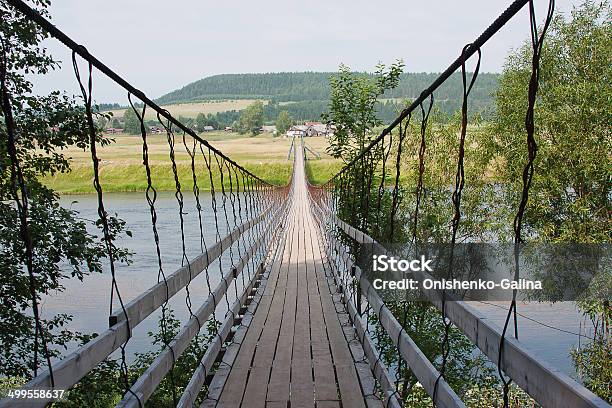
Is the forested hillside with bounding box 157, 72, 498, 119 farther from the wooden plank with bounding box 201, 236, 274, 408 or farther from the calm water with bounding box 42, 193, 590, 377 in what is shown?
the wooden plank with bounding box 201, 236, 274, 408

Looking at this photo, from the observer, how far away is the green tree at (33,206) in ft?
14.3

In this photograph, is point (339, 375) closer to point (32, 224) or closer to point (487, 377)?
point (32, 224)

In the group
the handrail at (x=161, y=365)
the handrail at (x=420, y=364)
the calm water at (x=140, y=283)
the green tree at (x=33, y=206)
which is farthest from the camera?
the calm water at (x=140, y=283)

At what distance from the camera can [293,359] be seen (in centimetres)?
Result: 312

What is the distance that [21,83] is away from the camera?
4.70 metres

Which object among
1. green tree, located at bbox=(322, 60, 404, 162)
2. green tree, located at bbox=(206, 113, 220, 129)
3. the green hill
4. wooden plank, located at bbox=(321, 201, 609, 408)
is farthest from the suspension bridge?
the green hill

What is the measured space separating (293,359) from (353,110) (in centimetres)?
499

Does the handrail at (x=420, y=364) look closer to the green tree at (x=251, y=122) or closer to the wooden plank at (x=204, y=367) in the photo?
the wooden plank at (x=204, y=367)

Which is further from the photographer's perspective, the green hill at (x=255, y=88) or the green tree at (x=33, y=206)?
the green hill at (x=255, y=88)

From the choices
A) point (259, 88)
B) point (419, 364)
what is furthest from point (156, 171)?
point (259, 88)

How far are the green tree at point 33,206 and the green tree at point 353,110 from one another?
323 centimetres

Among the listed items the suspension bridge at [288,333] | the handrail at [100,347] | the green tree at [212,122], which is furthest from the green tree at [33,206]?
the green tree at [212,122]

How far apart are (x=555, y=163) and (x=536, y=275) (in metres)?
1.80

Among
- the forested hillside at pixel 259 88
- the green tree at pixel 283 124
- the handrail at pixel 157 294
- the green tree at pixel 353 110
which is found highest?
the forested hillside at pixel 259 88
